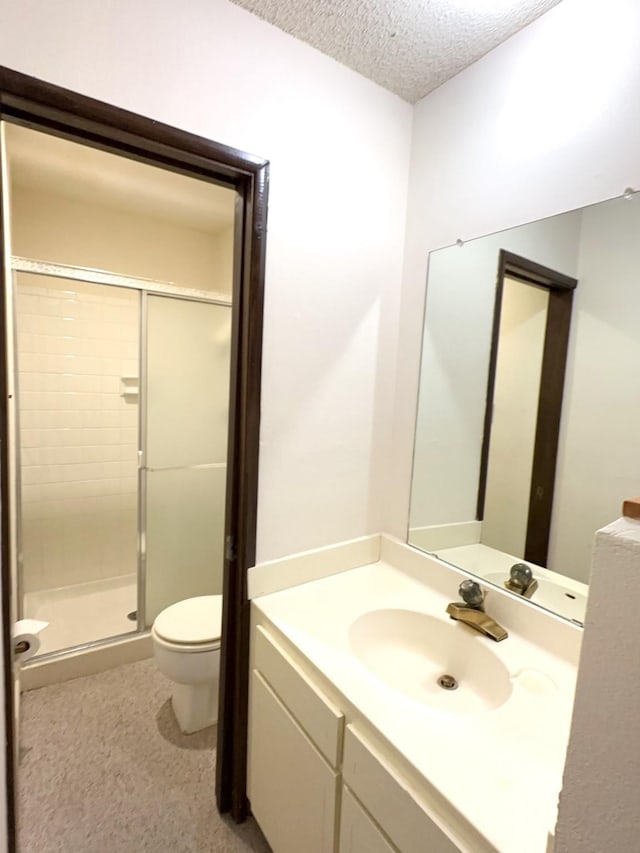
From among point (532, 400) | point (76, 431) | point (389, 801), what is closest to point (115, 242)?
point (76, 431)

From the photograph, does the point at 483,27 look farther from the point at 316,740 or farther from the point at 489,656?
the point at 316,740

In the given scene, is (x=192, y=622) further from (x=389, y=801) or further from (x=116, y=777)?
(x=389, y=801)

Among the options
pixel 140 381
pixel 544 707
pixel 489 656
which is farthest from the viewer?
pixel 140 381

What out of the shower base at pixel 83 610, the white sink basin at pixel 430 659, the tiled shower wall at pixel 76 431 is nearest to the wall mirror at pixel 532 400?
the white sink basin at pixel 430 659

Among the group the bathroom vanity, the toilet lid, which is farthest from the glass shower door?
the bathroom vanity

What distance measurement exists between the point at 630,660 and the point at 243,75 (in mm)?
1512

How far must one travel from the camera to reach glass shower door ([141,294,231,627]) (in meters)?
2.28

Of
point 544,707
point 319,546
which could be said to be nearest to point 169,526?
point 319,546

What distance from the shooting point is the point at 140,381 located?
7.36 feet

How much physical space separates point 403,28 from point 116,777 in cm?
261

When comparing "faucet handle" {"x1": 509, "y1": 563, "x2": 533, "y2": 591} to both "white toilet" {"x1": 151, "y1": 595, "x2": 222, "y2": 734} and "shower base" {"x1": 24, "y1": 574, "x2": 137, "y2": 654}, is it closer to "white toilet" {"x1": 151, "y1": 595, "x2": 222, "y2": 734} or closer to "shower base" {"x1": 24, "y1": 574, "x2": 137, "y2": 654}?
"white toilet" {"x1": 151, "y1": 595, "x2": 222, "y2": 734}

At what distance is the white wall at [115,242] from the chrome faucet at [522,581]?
190 centimetres

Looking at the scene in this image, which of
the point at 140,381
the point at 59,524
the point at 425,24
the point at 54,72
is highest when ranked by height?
the point at 425,24

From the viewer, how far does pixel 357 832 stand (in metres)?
0.87
